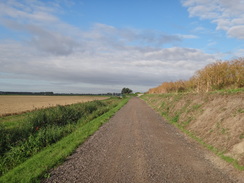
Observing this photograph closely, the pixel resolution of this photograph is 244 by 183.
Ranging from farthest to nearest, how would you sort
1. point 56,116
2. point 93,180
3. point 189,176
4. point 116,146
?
point 56,116 → point 116,146 → point 189,176 → point 93,180

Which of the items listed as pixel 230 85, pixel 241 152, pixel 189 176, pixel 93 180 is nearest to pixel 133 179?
pixel 93 180

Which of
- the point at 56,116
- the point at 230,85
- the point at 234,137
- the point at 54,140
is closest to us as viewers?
the point at 234,137

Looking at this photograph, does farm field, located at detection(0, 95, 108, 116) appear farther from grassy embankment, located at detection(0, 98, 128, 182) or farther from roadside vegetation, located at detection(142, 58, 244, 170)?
roadside vegetation, located at detection(142, 58, 244, 170)

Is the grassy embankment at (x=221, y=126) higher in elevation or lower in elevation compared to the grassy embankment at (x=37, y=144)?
higher

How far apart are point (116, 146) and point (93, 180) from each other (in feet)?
10.0

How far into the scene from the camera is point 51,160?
5.84 m

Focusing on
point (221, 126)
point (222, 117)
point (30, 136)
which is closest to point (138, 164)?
point (221, 126)

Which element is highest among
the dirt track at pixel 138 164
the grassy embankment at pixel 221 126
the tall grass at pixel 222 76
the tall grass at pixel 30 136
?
the tall grass at pixel 222 76

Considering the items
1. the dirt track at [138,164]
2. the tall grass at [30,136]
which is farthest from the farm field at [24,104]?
the dirt track at [138,164]

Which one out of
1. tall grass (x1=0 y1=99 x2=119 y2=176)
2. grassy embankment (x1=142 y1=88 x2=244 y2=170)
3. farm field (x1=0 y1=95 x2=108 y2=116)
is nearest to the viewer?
grassy embankment (x1=142 y1=88 x2=244 y2=170)

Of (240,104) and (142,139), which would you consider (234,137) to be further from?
(142,139)

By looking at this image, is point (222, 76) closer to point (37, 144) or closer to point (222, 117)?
point (222, 117)

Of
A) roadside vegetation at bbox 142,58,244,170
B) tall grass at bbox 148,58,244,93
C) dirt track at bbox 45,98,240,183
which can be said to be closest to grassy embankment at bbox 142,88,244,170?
roadside vegetation at bbox 142,58,244,170

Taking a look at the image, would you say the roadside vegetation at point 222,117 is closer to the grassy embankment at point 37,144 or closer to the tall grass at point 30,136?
the grassy embankment at point 37,144
